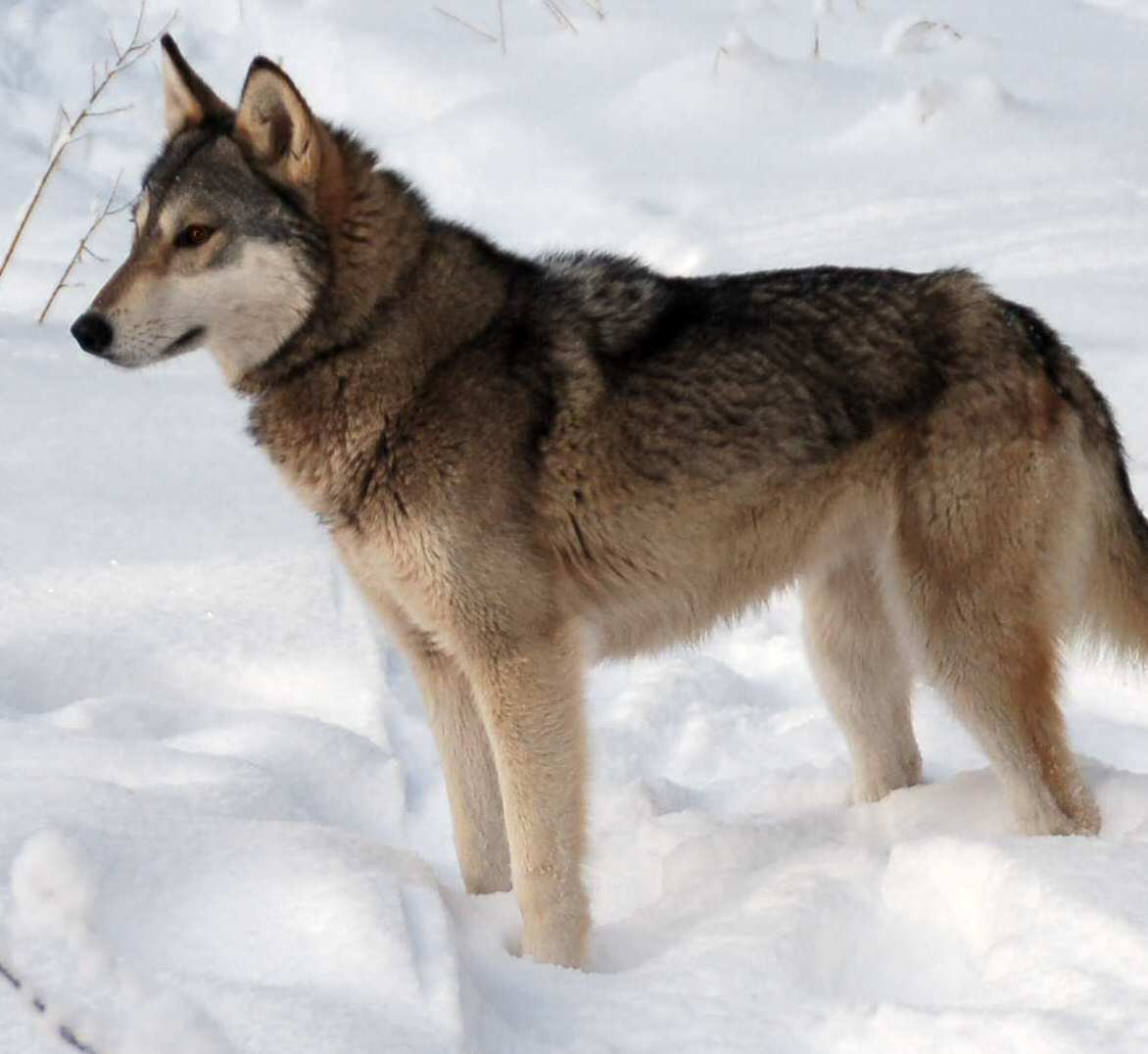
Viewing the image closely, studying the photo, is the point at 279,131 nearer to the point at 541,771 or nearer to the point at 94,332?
the point at 94,332

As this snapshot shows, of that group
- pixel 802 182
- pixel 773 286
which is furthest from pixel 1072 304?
pixel 773 286

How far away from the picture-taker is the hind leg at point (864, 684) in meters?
4.12

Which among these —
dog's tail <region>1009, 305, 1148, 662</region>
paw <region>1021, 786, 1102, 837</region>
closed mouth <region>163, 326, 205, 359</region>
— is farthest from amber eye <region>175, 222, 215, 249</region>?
paw <region>1021, 786, 1102, 837</region>

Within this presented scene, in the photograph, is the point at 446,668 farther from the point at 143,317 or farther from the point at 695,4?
the point at 695,4

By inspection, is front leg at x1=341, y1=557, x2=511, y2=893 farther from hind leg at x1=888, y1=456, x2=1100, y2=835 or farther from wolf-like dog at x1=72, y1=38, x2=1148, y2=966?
hind leg at x1=888, y1=456, x2=1100, y2=835

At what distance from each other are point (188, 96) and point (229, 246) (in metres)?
0.47

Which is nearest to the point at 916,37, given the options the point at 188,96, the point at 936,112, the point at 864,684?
the point at 936,112

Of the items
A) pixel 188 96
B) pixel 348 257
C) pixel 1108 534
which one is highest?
pixel 188 96

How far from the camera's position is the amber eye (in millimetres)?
3375

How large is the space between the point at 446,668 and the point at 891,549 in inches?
42.0

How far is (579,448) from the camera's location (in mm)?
3496

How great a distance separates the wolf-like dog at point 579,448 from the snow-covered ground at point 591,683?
377mm

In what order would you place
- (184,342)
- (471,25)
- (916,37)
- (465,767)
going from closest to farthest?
(184,342)
(465,767)
(916,37)
(471,25)

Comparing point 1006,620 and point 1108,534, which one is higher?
point 1108,534
